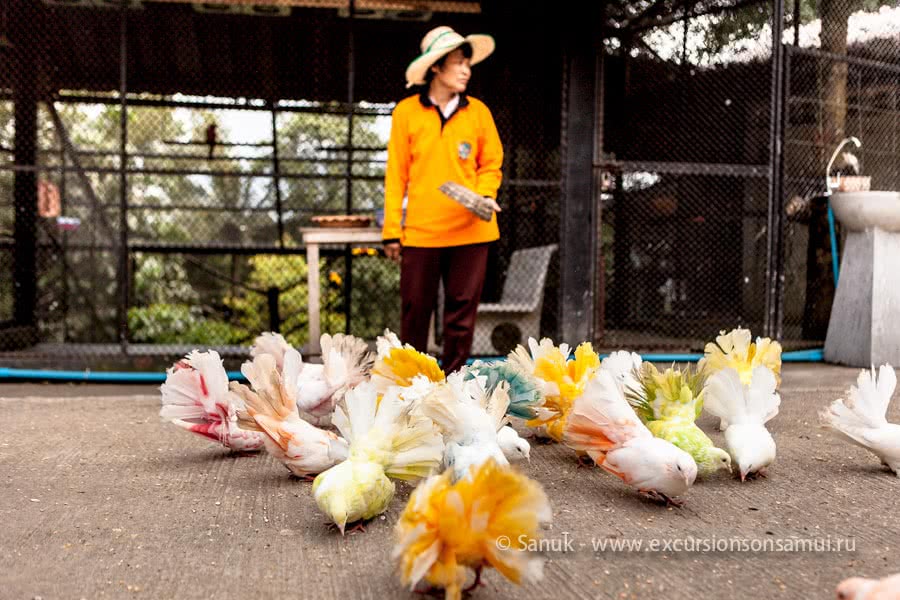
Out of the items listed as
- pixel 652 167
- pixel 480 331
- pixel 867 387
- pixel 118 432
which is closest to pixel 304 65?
pixel 480 331

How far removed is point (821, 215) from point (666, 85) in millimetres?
1568

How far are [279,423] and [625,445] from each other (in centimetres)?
96

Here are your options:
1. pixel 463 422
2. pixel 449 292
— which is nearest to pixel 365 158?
pixel 449 292

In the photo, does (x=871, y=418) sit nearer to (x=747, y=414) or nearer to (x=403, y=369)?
(x=747, y=414)

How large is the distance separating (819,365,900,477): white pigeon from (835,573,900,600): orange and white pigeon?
135 cm

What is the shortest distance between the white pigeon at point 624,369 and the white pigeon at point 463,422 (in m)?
0.56

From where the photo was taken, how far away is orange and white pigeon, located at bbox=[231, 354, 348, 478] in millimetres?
2359

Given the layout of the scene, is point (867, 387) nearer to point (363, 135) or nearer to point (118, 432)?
point (118, 432)

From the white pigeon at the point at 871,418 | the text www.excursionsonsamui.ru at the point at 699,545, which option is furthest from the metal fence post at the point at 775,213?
the text www.excursionsonsamui.ru at the point at 699,545

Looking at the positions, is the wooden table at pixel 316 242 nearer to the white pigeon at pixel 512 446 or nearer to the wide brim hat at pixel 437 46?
the wide brim hat at pixel 437 46

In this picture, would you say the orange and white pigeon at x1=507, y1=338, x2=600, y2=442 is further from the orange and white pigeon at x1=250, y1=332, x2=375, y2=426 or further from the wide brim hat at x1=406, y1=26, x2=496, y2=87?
the wide brim hat at x1=406, y1=26, x2=496, y2=87

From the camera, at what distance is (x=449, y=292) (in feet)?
14.6

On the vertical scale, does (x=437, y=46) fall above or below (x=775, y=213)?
above

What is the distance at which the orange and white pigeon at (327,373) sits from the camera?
3.03 meters
